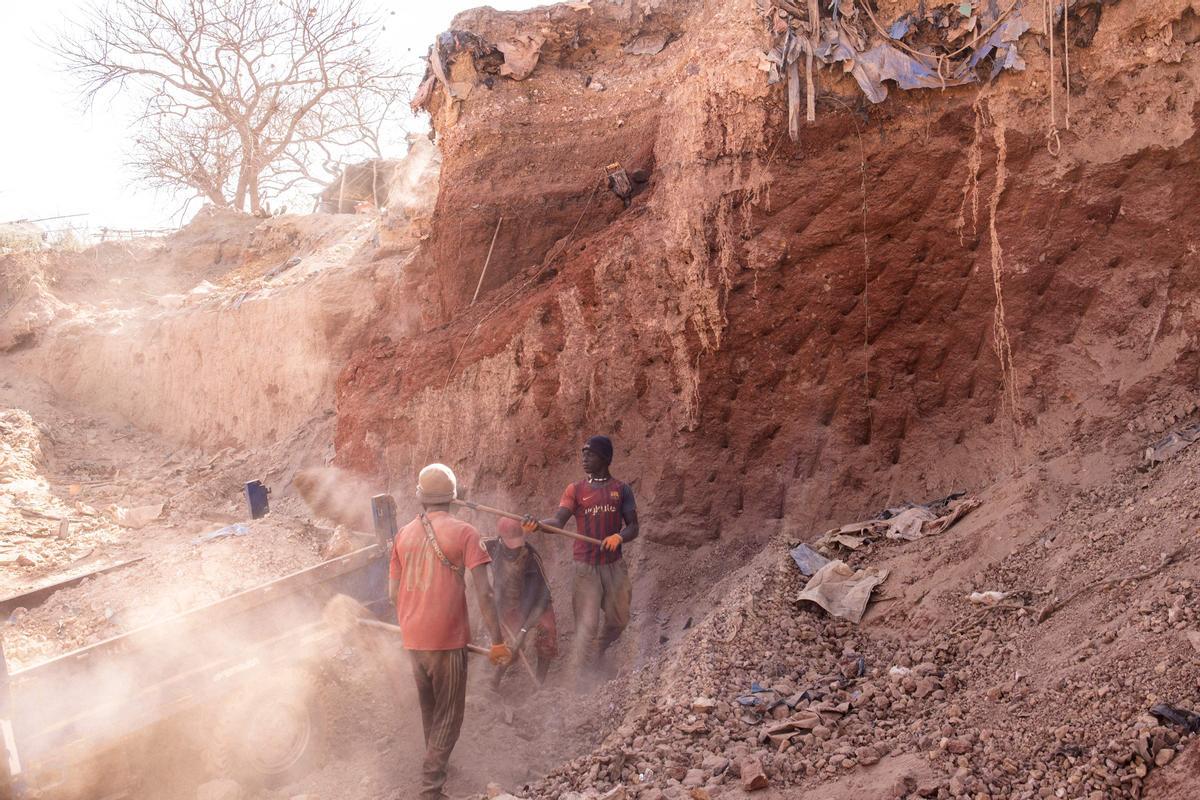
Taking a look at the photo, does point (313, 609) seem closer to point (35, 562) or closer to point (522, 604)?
point (522, 604)

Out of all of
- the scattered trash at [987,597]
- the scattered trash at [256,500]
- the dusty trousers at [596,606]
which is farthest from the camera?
the scattered trash at [256,500]

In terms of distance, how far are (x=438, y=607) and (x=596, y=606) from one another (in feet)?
5.51

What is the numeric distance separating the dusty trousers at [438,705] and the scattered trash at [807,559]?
235 cm

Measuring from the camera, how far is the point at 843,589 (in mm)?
5496

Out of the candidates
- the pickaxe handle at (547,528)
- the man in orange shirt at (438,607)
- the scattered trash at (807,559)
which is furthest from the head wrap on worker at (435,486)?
the scattered trash at (807,559)

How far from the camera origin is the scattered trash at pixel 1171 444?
Answer: 16.7 feet

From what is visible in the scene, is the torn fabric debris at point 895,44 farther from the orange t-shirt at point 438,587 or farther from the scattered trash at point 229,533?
the scattered trash at point 229,533

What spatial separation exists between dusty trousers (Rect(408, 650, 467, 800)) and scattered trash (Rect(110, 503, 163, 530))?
6359mm

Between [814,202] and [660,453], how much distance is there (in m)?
2.25

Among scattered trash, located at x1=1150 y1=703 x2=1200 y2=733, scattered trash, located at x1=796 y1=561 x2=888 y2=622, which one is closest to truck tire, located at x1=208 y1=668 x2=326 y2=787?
scattered trash, located at x1=796 y1=561 x2=888 y2=622

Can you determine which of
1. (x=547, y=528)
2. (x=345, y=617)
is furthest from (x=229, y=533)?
(x=547, y=528)

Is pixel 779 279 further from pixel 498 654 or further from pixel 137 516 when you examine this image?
pixel 137 516

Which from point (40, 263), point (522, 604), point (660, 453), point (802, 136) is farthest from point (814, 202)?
point (40, 263)

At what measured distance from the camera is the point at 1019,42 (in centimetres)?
613
